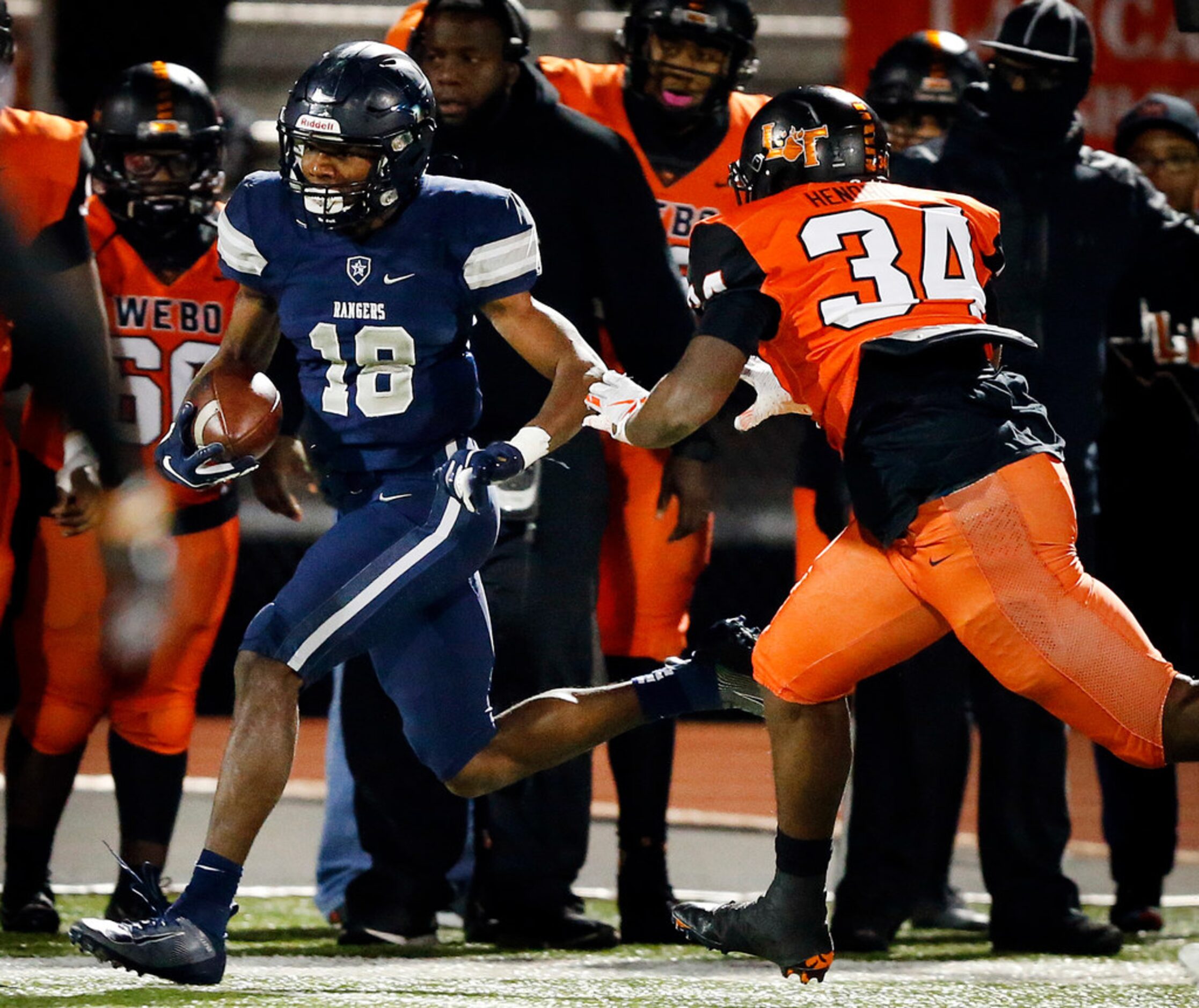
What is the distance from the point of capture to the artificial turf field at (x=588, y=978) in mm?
3629

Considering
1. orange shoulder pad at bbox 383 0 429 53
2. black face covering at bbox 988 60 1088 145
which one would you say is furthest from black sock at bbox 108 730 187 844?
black face covering at bbox 988 60 1088 145

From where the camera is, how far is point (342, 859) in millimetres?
4863

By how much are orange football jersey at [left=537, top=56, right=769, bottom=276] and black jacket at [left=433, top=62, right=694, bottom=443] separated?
13.2 inches

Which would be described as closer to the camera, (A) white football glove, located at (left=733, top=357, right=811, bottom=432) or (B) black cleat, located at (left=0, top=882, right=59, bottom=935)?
(A) white football glove, located at (left=733, top=357, right=811, bottom=432)

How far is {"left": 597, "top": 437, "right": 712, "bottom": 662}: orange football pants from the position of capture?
4.78 metres

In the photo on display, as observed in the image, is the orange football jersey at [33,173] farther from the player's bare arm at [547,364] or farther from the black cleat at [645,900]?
the black cleat at [645,900]

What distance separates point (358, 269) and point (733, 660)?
995mm

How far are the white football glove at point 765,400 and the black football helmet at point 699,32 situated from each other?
1249mm

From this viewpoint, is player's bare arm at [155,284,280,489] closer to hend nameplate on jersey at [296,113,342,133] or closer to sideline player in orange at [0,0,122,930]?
hend nameplate on jersey at [296,113,342,133]

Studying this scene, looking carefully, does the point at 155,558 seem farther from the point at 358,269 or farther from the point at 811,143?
the point at 811,143

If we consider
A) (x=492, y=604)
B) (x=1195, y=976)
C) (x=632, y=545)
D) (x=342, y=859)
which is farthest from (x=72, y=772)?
(x=1195, y=976)

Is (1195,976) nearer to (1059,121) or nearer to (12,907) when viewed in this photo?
(1059,121)

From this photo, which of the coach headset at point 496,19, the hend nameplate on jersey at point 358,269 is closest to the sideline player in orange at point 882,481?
the hend nameplate on jersey at point 358,269

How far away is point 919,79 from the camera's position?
5.27m
